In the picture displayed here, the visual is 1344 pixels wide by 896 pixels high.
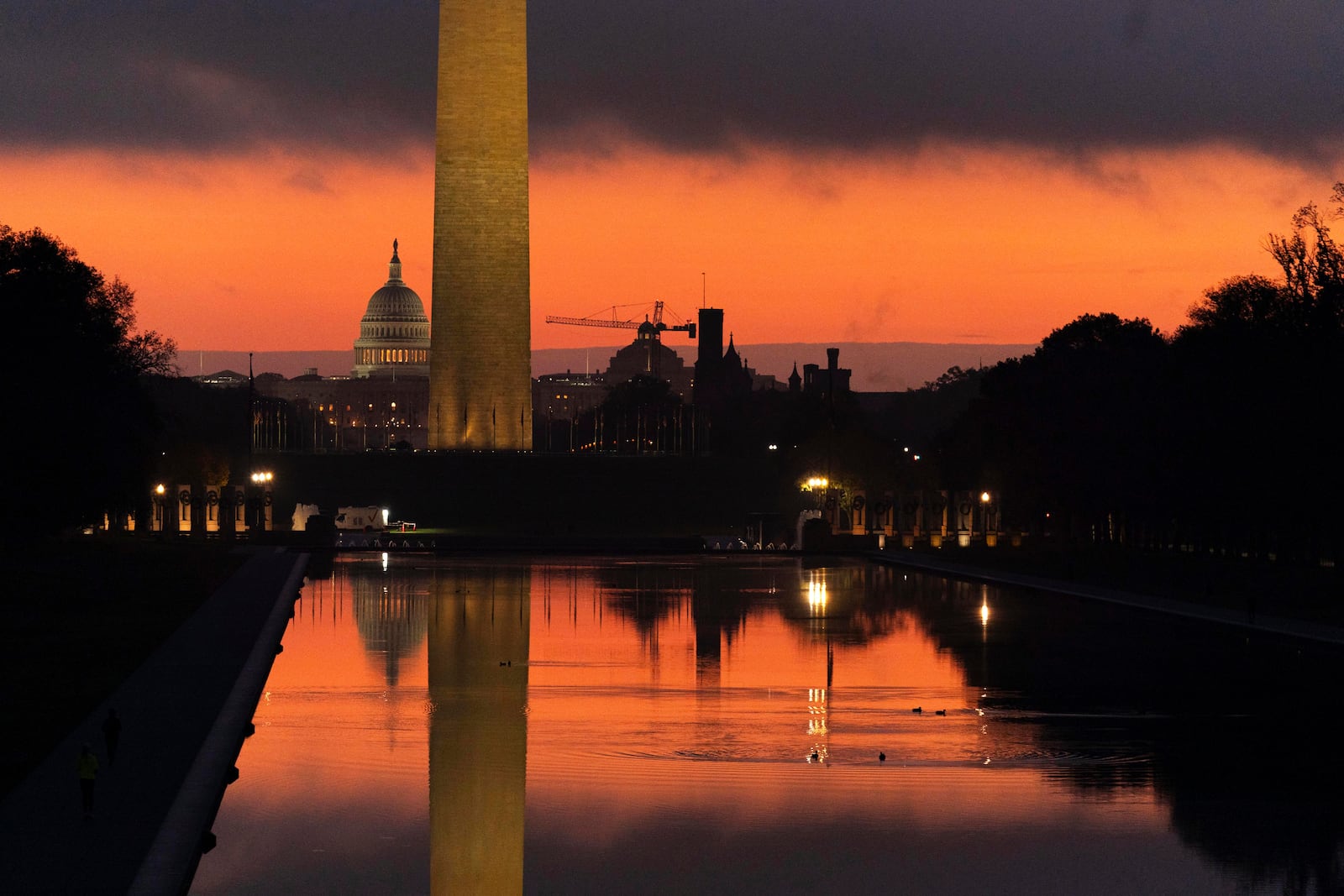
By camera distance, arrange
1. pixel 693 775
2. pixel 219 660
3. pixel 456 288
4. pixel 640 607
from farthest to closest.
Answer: pixel 456 288
pixel 640 607
pixel 219 660
pixel 693 775

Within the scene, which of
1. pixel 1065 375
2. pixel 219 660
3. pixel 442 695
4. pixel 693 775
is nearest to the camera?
pixel 693 775

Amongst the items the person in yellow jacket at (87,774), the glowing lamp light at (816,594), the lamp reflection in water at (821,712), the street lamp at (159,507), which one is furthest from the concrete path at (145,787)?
the street lamp at (159,507)

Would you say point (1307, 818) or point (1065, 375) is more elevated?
point (1065, 375)

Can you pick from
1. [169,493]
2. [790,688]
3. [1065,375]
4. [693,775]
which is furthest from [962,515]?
[693,775]

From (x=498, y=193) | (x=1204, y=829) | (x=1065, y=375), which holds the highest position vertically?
(x=498, y=193)

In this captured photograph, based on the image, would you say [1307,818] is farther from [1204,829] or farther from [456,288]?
[456,288]

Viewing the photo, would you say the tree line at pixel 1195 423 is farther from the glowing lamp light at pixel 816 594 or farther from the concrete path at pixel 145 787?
the concrete path at pixel 145 787

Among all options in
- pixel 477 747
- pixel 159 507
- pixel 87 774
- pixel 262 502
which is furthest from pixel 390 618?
pixel 159 507
